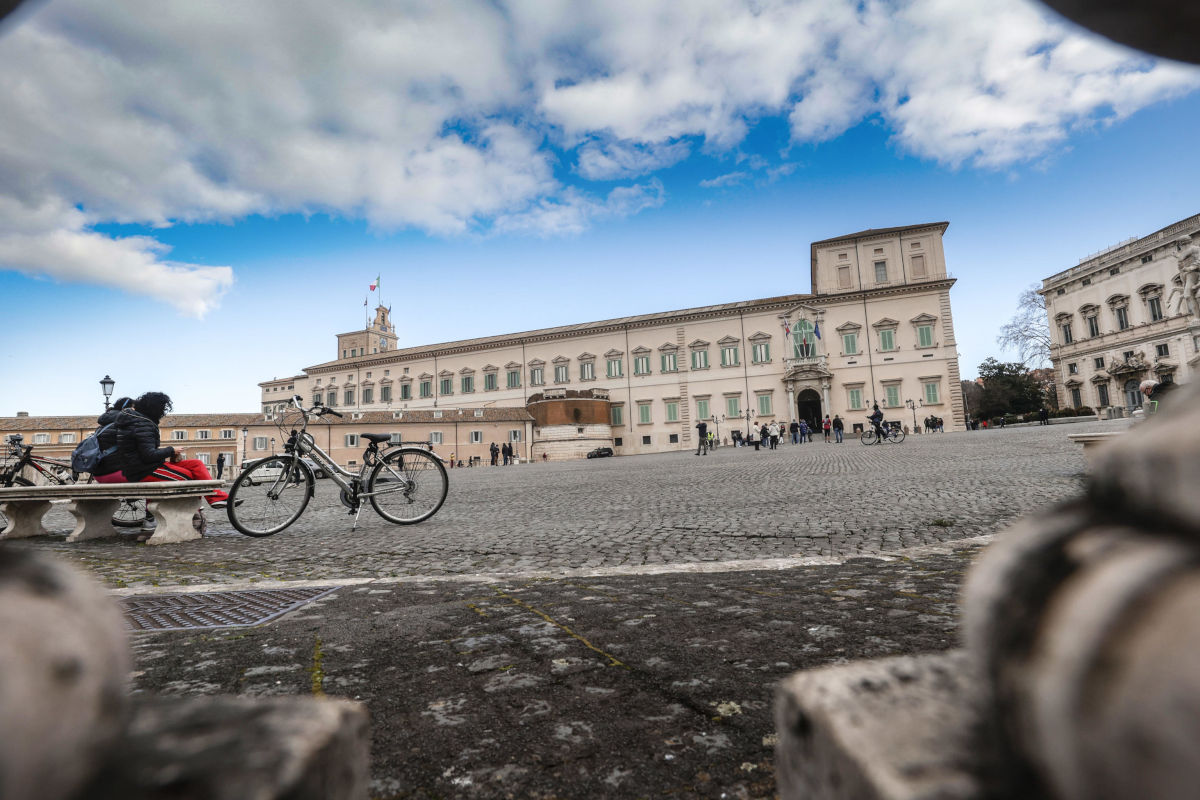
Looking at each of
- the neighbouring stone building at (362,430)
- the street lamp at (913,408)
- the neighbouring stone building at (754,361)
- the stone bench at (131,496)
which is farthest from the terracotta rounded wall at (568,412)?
the stone bench at (131,496)

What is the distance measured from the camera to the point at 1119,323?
39781 millimetres

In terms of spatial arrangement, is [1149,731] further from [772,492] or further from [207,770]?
[772,492]

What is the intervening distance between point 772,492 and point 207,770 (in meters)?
7.31

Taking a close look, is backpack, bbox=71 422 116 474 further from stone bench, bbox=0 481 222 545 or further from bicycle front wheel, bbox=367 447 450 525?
bicycle front wheel, bbox=367 447 450 525

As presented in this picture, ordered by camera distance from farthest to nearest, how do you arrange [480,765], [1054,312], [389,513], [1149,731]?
[1054,312], [389,513], [480,765], [1149,731]

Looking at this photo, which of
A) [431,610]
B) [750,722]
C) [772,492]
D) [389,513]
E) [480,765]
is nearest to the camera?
[480,765]

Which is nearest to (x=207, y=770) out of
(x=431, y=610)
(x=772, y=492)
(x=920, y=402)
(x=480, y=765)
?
(x=480, y=765)

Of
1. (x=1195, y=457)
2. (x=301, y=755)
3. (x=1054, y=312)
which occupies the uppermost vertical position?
(x=1054, y=312)

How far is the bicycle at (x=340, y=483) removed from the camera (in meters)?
5.33

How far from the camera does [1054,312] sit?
45531 millimetres

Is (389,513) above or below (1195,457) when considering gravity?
below

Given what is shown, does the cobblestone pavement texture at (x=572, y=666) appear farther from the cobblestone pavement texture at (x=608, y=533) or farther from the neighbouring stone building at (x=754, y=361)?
the neighbouring stone building at (x=754, y=361)

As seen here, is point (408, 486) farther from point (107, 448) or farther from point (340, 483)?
point (107, 448)

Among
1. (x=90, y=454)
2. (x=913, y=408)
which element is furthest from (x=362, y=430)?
(x=90, y=454)
